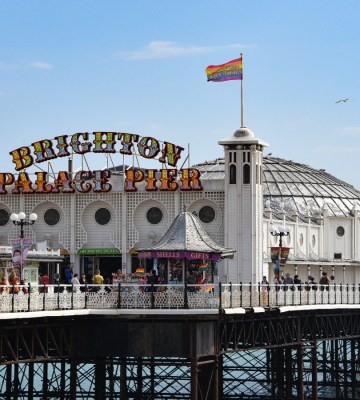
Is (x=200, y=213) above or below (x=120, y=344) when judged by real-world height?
above

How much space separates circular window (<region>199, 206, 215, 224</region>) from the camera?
81750 millimetres

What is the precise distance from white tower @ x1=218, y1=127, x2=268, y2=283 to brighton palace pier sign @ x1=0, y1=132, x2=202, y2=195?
95.6 inches

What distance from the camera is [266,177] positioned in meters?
136

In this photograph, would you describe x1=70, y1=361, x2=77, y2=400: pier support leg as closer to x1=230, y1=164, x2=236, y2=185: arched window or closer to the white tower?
the white tower

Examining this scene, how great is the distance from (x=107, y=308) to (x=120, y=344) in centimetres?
160

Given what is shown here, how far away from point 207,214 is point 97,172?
23.5 ft

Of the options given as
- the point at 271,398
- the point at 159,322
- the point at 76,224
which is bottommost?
the point at 271,398

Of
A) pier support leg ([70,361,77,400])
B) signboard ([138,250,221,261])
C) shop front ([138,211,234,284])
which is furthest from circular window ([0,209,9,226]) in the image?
pier support leg ([70,361,77,400])

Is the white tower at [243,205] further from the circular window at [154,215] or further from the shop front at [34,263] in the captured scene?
the shop front at [34,263]

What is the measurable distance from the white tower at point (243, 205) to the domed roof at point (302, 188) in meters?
39.3

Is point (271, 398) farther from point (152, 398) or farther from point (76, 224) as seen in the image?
point (76, 224)

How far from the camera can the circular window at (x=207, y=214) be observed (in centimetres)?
8175

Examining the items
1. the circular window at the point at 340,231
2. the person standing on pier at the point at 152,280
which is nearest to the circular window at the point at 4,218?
the person standing on pier at the point at 152,280

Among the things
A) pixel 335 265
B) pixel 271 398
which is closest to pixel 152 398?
pixel 271 398
